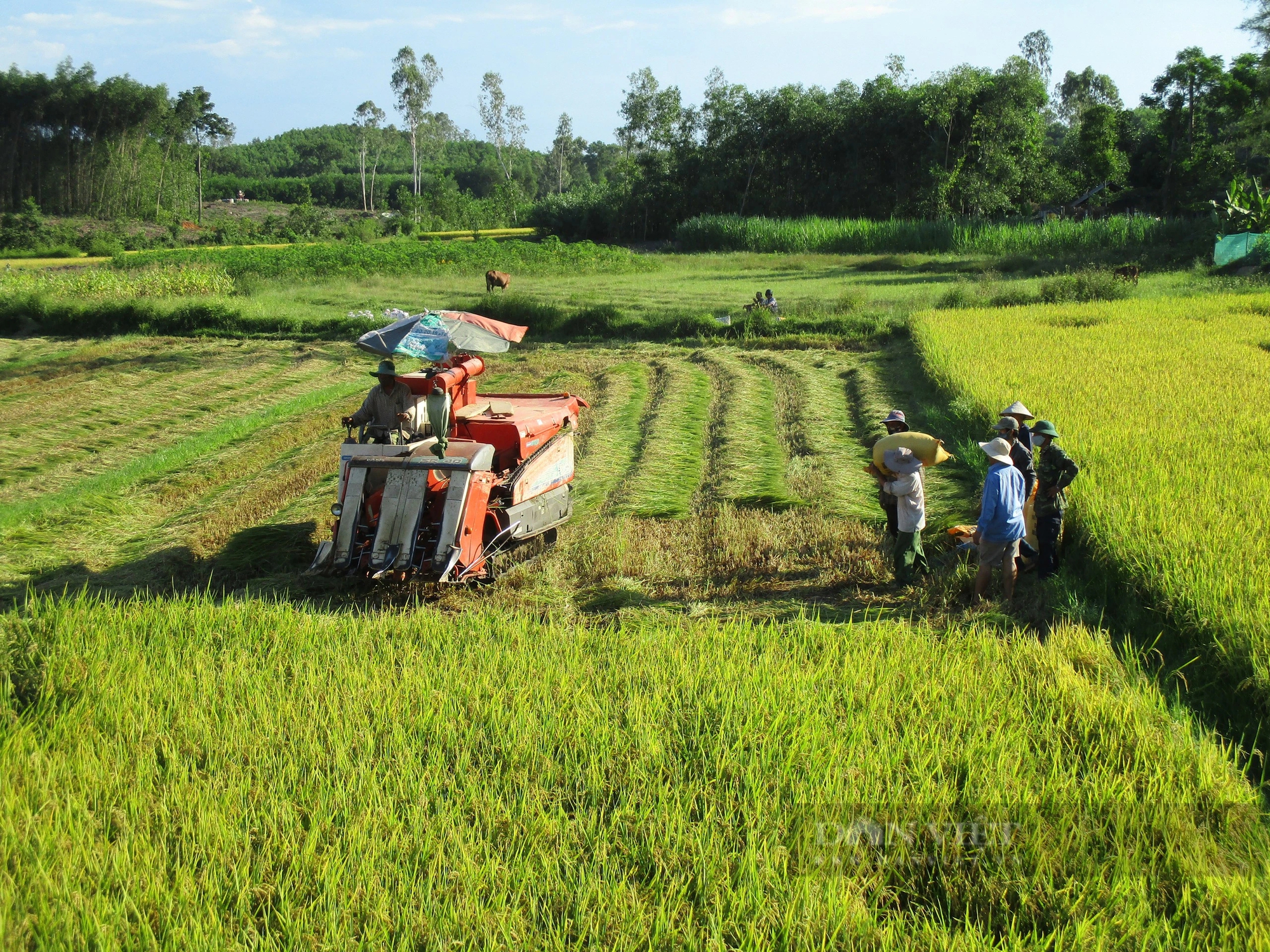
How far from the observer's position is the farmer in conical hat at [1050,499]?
678 centimetres

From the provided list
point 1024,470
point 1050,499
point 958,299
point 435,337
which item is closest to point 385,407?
point 435,337

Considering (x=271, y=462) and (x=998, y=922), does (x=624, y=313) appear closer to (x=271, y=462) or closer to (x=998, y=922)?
(x=271, y=462)

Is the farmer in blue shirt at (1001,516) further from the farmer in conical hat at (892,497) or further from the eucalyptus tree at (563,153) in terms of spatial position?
the eucalyptus tree at (563,153)

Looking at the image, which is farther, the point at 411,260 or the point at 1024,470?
the point at 411,260

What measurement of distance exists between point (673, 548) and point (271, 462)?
18.5 ft

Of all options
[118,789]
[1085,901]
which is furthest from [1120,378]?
[118,789]

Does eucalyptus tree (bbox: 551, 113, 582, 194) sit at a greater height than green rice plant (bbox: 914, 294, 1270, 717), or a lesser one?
greater

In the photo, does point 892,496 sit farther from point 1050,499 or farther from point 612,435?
point 612,435

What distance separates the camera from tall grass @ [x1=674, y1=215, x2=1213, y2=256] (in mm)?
28531

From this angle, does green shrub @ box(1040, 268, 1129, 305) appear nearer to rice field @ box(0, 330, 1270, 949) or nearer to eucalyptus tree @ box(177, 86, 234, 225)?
rice field @ box(0, 330, 1270, 949)

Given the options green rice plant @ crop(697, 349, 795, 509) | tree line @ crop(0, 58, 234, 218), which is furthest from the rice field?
tree line @ crop(0, 58, 234, 218)

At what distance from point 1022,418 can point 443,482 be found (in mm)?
4548

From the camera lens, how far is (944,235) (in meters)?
32.2

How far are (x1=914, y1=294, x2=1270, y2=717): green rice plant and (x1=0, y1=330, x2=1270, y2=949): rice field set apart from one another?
0.58 metres
